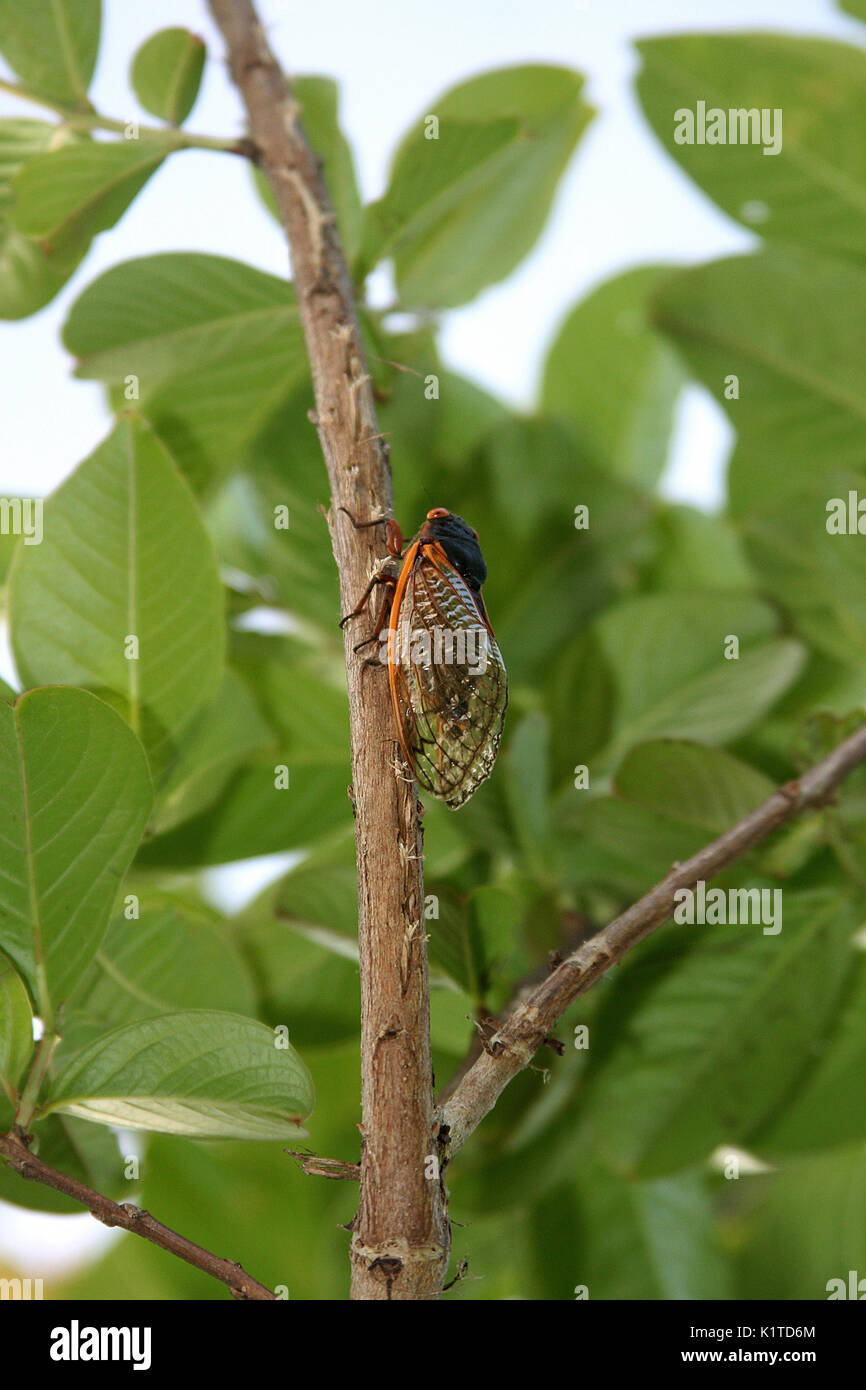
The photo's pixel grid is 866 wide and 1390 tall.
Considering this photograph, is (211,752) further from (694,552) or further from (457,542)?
(694,552)

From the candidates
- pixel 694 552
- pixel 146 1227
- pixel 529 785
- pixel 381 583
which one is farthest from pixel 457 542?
pixel 694 552

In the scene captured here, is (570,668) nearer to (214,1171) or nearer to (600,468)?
(600,468)

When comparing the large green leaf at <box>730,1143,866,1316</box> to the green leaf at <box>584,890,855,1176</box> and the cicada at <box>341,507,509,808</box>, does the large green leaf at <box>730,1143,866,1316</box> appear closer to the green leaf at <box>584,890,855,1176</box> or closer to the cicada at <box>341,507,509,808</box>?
the green leaf at <box>584,890,855,1176</box>

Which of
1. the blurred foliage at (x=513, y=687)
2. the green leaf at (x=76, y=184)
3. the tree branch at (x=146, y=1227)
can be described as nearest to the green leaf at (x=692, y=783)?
the blurred foliage at (x=513, y=687)

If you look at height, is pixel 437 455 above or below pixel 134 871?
above

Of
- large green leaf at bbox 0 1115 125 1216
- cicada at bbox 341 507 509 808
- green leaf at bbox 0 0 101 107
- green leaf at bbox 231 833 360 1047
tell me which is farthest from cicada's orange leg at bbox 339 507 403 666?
green leaf at bbox 0 0 101 107
